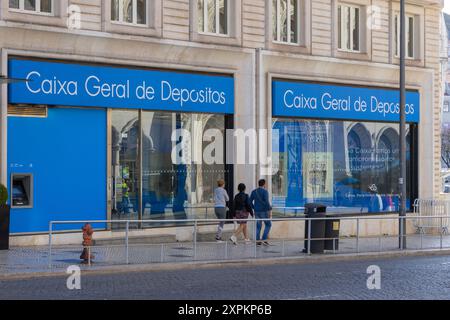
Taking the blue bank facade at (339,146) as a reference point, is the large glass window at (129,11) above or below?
above

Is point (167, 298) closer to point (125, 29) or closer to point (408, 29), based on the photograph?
point (125, 29)

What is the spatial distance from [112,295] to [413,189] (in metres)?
20.3

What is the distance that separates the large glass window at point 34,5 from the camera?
72.2ft

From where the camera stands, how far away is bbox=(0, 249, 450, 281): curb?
17.1 m

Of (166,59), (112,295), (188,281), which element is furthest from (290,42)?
(112,295)

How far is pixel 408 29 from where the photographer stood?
3231 cm

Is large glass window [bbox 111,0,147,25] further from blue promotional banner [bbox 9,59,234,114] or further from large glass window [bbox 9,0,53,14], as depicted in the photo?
large glass window [bbox 9,0,53,14]

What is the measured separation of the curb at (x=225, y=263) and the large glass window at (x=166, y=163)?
17.2 ft

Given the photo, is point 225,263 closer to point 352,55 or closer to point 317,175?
point 317,175

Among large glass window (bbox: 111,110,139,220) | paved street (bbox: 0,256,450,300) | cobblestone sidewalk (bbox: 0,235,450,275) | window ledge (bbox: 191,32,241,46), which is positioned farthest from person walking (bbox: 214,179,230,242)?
paved street (bbox: 0,256,450,300)

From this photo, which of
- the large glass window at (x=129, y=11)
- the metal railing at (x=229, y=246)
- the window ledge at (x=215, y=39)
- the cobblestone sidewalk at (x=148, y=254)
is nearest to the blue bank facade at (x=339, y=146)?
the window ledge at (x=215, y=39)

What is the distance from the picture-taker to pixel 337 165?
29.6 metres

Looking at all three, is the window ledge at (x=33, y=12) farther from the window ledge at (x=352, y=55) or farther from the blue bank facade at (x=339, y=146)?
the window ledge at (x=352, y=55)

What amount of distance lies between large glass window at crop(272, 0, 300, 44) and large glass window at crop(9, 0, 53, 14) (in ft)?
25.4
